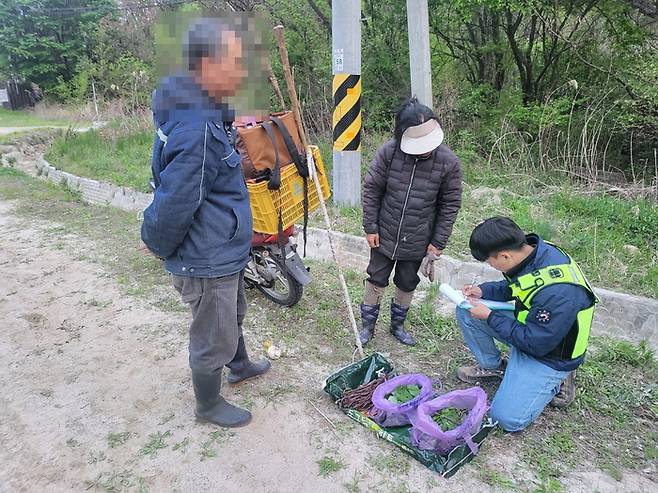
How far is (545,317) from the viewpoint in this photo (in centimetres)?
241

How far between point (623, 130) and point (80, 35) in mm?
30383

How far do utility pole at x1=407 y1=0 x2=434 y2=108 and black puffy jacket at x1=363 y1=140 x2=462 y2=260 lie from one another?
235 centimetres

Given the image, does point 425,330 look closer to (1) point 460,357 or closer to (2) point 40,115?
(1) point 460,357

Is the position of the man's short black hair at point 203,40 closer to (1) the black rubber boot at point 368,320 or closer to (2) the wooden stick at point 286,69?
(2) the wooden stick at point 286,69

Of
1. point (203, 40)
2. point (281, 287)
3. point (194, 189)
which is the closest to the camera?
point (203, 40)

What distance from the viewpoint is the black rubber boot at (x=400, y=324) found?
3439 mm

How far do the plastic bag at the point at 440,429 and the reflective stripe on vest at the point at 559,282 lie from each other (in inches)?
19.6

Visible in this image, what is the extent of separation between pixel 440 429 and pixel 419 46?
398cm

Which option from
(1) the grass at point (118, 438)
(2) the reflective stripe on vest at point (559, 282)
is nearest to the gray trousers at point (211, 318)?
(1) the grass at point (118, 438)

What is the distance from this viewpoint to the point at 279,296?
3.95 metres

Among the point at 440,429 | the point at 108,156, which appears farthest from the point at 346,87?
the point at 108,156

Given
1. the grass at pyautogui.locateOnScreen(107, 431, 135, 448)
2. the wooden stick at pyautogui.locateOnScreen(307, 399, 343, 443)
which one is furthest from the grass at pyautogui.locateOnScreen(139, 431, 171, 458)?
the wooden stick at pyautogui.locateOnScreen(307, 399, 343, 443)

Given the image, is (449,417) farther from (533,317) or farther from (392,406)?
(533,317)

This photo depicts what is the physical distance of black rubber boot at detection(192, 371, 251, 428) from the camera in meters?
2.56
